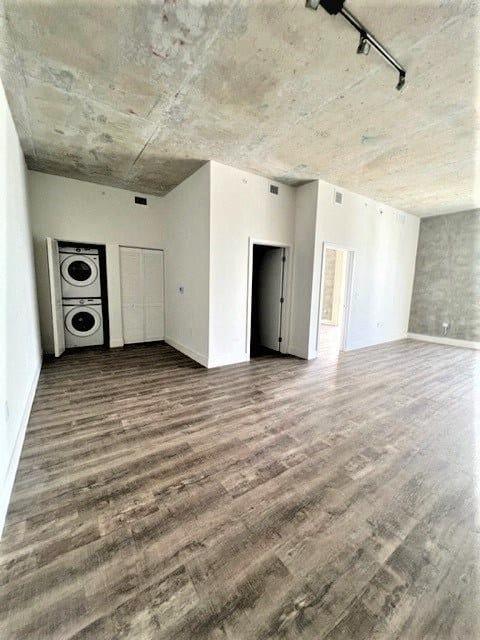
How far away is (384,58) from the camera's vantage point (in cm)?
196

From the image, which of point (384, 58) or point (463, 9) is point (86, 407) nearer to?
point (384, 58)

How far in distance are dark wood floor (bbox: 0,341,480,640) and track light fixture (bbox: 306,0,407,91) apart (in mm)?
3028

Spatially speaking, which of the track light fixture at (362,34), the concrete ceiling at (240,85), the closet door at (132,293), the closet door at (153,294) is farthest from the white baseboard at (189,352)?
the track light fixture at (362,34)

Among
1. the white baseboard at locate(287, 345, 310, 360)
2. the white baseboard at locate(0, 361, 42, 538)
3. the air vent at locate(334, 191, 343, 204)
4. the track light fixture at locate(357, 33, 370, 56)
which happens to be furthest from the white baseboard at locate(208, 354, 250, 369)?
the track light fixture at locate(357, 33, 370, 56)

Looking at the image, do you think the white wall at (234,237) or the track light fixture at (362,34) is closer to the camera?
the track light fixture at (362,34)

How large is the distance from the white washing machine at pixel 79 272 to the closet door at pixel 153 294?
893 mm

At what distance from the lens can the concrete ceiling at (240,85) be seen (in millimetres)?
1711

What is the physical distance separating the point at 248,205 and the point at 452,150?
2.75 m

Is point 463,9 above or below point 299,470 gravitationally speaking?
above

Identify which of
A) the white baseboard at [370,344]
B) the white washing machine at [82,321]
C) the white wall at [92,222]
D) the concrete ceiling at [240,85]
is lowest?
the white baseboard at [370,344]

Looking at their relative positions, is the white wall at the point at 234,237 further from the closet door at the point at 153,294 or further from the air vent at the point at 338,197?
the closet door at the point at 153,294

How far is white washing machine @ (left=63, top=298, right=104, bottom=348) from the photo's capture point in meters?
4.87

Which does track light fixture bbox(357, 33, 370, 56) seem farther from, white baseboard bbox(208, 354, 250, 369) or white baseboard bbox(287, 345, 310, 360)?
white baseboard bbox(287, 345, 310, 360)

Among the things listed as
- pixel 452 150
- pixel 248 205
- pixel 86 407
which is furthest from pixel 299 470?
pixel 452 150
